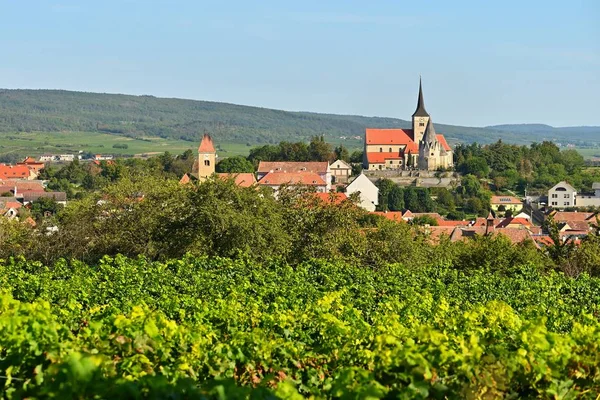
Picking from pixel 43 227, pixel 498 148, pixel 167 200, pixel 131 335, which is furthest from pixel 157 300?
pixel 498 148

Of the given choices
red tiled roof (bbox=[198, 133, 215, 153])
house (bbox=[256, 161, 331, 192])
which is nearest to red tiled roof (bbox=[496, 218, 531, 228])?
house (bbox=[256, 161, 331, 192])

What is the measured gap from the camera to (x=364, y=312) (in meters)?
16.6

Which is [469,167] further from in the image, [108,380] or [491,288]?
[108,380]

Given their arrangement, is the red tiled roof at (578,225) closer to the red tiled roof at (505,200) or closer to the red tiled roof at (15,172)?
the red tiled roof at (505,200)

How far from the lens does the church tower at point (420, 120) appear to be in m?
141

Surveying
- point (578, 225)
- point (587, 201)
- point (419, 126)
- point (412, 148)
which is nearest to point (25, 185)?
point (412, 148)

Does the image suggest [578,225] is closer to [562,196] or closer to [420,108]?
[562,196]

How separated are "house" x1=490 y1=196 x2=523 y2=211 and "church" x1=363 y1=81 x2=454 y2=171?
65.3 feet

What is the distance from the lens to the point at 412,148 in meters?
134

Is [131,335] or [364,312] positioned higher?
[131,335]

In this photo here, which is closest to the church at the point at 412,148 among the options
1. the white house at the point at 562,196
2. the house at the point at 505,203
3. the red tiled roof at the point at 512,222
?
the white house at the point at 562,196

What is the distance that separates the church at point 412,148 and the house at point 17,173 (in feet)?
191

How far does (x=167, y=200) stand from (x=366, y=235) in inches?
Result: 306

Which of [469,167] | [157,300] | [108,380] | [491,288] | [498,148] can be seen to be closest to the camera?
[108,380]
